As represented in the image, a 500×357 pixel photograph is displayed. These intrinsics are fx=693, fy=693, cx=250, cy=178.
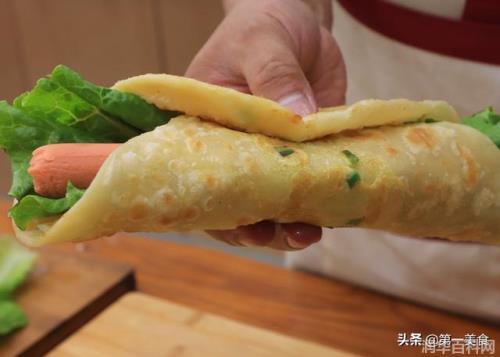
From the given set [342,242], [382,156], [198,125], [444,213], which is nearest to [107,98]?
[198,125]

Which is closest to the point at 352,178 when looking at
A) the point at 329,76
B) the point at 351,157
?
the point at 351,157

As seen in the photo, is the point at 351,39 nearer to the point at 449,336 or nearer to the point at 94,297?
the point at 449,336

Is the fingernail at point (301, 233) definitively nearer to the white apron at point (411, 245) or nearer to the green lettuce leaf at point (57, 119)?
the green lettuce leaf at point (57, 119)

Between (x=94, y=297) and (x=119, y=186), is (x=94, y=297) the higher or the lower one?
the lower one

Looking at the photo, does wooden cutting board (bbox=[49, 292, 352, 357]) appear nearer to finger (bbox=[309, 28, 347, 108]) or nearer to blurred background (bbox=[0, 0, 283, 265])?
finger (bbox=[309, 28, 347, 108])

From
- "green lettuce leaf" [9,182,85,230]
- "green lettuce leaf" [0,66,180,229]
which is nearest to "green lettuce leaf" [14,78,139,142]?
"green lettuce leaf" [0,66,180,229]

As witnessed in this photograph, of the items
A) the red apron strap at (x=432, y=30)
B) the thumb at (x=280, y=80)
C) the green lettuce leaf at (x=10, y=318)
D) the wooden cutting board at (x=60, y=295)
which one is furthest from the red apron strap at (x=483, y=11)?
the green lettuce leaf at (x=10, y=318)

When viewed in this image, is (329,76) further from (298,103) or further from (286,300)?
(286,300)
